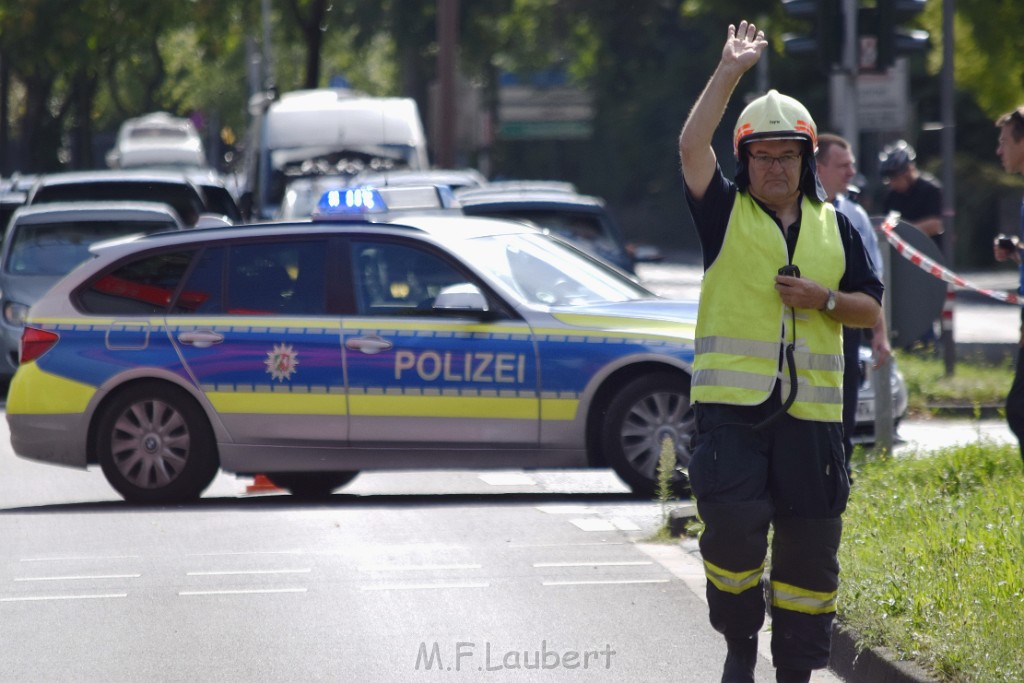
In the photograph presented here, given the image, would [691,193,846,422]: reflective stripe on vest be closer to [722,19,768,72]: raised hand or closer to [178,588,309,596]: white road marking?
[722,19,768,72]: raised hand

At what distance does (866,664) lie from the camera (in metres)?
6.14

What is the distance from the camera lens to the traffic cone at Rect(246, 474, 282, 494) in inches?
452

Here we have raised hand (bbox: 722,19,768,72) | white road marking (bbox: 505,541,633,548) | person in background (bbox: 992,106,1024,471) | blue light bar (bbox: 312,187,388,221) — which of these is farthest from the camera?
blue light bar (bbox: 312,187,388,221)

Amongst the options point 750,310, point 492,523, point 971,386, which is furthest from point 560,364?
point 971,386

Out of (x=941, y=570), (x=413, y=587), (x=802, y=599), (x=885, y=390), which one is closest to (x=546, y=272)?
(x=885, y=390)

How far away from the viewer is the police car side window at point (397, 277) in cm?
1041

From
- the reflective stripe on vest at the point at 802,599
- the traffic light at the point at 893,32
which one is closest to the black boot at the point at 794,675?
the reflective stripe on vest at the point at 802,599

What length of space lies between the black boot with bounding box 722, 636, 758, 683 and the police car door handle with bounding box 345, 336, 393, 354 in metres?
5.06

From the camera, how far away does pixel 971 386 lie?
49.3ft

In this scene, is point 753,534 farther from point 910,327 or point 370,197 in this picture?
point 370,197

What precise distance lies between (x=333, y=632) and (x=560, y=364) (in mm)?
3283

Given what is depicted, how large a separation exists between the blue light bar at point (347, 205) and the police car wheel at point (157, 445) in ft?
4.31

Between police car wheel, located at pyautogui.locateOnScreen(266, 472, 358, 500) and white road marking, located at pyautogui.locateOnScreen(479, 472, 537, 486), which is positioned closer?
police car wheel, located at pyautogui.locateOnScreen(266, 472, 358, 500)

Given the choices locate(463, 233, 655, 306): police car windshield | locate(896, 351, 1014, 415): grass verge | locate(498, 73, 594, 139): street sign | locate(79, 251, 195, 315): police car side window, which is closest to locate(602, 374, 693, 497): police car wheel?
locate(463, 233, 655, 306): police car windshield
